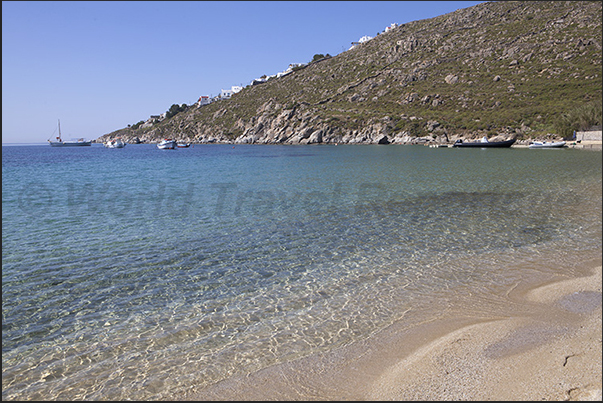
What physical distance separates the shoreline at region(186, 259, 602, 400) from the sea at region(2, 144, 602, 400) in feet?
1.21

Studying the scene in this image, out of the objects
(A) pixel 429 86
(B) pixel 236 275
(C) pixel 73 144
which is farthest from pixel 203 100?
(B) pixel 236 275

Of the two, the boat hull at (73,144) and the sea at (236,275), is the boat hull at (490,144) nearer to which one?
the sea at (236,275)

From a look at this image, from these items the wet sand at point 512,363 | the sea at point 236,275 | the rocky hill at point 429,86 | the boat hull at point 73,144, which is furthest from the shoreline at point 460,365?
the boat hull at point 73,144

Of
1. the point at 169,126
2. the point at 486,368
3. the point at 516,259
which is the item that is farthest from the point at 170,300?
the point at 169,126

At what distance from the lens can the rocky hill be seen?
64688mm

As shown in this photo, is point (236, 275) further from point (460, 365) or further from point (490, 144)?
point (490, 144)

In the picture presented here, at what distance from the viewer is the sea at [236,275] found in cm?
504

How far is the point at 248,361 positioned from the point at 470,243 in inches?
299

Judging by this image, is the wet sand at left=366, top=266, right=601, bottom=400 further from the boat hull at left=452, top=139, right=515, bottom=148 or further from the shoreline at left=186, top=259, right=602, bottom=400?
the boat hull at left=452, top=139, right=515, bottom=148

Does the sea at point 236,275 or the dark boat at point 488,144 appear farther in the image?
the dark boat at point 488,144

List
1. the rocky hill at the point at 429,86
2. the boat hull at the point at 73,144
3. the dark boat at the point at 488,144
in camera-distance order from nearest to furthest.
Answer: the dark boat at the point at 488,144
the rocky hill at the point at 429,86
the boat hull at the point at 73,144

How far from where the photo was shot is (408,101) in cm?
9131

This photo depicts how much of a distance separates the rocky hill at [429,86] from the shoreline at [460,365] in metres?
48.9

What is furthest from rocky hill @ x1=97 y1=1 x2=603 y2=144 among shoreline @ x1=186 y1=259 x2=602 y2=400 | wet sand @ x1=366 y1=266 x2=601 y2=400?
shoreline @ x1=186 y1=259 x2=602 y2=400
